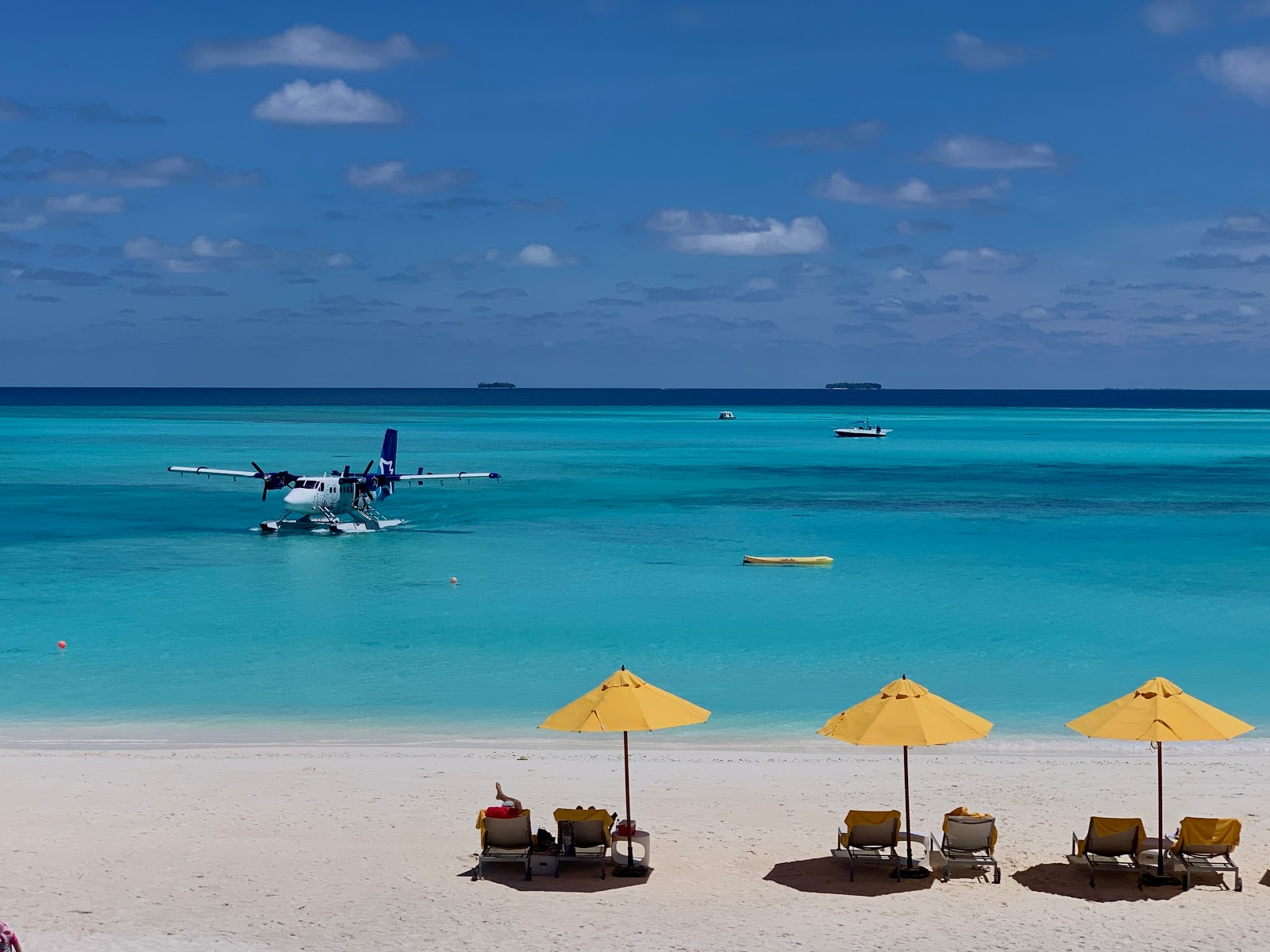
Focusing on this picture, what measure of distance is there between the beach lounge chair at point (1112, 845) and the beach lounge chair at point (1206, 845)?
0.40 m

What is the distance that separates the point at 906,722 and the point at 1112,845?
104 inches

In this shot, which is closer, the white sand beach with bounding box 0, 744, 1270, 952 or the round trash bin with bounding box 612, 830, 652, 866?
the white sand beach with bounding box 0, 744, 1270, 952

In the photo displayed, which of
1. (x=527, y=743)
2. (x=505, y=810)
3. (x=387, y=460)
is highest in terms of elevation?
(x=387, y=460)

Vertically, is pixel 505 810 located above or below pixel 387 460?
below

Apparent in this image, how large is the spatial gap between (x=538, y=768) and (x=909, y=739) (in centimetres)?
755

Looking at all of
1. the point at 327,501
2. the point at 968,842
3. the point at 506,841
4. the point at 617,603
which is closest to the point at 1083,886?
the point at 968,842

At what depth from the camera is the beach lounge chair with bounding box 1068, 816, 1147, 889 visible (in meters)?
13.8

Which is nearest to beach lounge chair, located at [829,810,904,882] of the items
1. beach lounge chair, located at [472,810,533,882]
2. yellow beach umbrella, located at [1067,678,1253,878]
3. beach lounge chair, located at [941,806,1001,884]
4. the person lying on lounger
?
beach lounge chair, located at [941,806,1001,884]

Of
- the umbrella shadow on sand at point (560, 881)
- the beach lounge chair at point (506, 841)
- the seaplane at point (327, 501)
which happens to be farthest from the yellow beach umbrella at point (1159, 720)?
the seaplane at point (327, 501)

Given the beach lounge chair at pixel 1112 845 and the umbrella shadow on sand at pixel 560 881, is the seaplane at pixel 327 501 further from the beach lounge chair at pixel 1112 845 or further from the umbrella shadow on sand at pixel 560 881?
the beach lounge chair at pixel 1112 845

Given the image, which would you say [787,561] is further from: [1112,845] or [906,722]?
[906,722]

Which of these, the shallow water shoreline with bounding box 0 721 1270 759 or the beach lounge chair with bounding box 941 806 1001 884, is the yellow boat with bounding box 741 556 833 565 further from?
the beach lounge chair with bounding box 941 806 1001 884

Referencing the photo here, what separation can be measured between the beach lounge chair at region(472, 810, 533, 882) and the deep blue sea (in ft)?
26.7

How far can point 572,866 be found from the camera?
14.5 m
